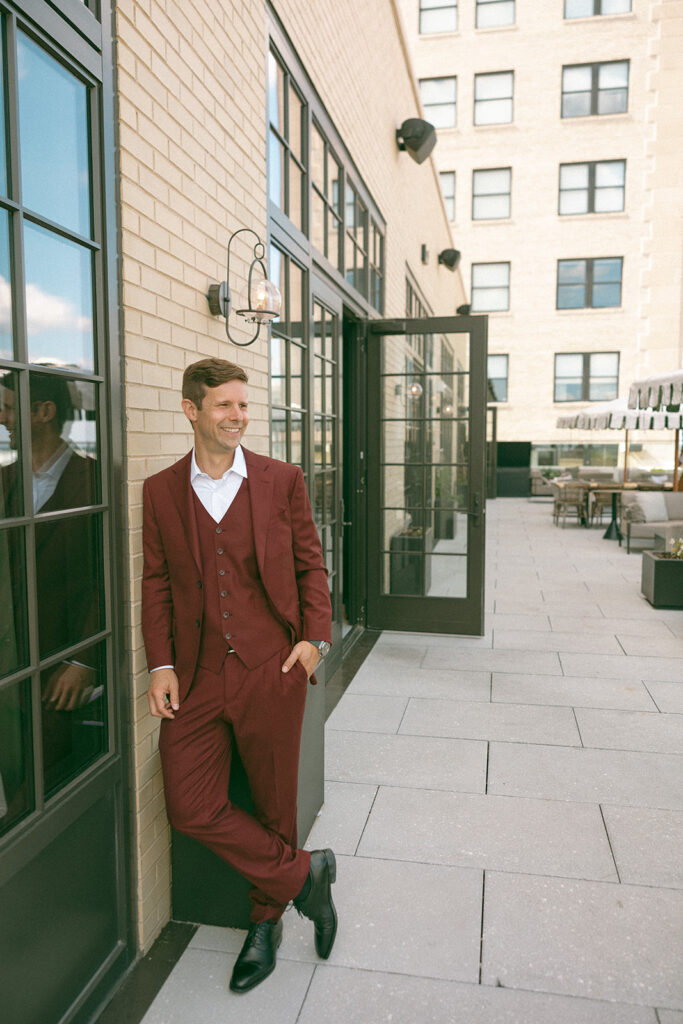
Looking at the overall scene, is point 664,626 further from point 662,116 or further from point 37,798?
point 662,116

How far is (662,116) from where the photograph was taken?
23.1m

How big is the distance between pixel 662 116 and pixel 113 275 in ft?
85.1

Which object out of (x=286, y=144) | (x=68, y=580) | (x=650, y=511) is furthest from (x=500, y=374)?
(x=68, y=580)

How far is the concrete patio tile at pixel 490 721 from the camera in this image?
4230 millimetres

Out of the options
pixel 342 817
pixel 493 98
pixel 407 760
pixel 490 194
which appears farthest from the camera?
pixel 490 194

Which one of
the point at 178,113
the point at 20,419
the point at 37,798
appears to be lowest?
the point at 37,798

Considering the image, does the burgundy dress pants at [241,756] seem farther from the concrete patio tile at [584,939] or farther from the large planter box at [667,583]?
the large planter box at [667,583]

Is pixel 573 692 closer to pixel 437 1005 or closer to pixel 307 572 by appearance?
pixel 437 1005

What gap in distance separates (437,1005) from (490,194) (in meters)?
25.5

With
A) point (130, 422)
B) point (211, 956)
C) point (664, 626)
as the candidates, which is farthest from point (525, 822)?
point (664, 626)

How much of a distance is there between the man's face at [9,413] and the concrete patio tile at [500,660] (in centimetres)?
419

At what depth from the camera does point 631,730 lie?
4301 millimetres

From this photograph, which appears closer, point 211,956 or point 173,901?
point 211,956

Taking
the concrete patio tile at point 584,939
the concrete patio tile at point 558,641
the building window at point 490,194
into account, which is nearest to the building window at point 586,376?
the building window at point 490,194
